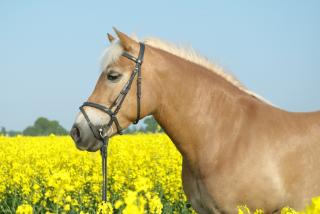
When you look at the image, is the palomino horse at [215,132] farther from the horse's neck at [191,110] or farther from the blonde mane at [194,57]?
the blonde mane at [194,57]

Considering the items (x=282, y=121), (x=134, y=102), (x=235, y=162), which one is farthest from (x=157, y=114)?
(x=282, y=121)

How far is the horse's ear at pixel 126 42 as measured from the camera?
4.28 m

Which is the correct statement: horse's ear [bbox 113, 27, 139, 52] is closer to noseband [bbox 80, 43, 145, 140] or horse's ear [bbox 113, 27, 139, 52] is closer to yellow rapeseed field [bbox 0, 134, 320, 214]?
noseband [bbox 80, 43, 145, 140]

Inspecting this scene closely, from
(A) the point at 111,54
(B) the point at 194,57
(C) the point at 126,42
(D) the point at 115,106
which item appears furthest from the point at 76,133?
(B) the point at 194,57

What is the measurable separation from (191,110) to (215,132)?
0.95 ft

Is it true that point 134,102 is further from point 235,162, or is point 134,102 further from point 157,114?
point 235,162

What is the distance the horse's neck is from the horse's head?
0.15m

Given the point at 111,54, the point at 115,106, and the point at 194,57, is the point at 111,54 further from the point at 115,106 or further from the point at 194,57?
the point at 194,57

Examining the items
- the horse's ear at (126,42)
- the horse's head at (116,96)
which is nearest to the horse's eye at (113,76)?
the horse's head at (116,96)

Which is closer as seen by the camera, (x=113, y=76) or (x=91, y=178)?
(x=113, y=76)

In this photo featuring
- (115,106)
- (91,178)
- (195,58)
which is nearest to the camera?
(115,106)

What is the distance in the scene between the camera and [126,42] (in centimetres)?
431

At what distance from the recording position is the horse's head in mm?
4254

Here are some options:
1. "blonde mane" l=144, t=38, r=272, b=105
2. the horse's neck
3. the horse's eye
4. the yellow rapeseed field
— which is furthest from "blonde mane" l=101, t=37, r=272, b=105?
the yellow rapeseed field
